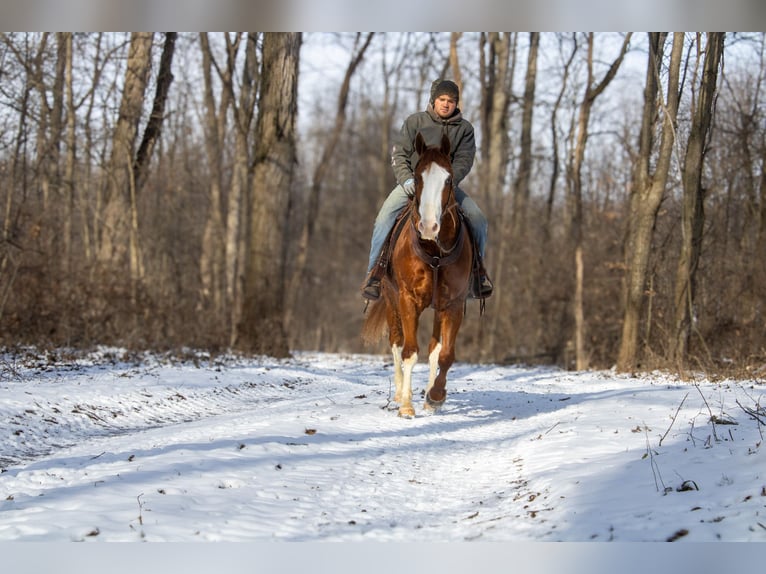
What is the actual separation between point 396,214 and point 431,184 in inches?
73.3

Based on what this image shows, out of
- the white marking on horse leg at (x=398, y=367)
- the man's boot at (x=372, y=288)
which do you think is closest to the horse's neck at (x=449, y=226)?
the man's boot at (x=372, y=288)

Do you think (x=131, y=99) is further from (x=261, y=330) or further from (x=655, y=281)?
(x=655, y=281)

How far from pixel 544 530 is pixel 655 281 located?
1590 cm

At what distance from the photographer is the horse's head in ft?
24.8

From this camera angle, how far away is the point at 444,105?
8.74 m

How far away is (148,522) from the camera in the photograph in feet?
14.4

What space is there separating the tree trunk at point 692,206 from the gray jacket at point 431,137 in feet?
25.0

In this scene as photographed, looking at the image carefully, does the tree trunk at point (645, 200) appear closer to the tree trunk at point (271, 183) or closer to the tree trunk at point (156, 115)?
the tree trunk at point (271, 183)

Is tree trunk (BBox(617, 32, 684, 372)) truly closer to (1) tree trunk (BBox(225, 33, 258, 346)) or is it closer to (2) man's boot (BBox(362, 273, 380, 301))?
(2) man's boot (BBox(362, 273, 380, 301))

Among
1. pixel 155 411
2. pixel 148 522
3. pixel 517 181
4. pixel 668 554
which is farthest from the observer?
pixel 517 181

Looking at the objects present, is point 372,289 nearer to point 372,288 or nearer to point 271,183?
point 372,288

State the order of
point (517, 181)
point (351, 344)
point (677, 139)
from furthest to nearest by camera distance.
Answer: point (351, 344)
point (517, 181)
point (677, 139)

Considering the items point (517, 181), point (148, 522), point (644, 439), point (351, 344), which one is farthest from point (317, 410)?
point (351, 344)

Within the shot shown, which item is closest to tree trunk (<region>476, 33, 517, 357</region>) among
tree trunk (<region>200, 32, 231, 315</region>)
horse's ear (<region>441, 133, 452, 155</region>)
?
tree trunk (<region>200, 32, 231, 315</region>)
